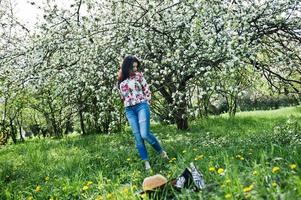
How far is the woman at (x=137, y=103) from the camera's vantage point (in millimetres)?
7000

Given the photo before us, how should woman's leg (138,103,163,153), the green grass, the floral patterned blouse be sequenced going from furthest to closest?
the floral patterned blouse
woman's leg (138,103,163,153)
the green grass

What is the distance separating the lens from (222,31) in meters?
7.71

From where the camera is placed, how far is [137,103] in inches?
278

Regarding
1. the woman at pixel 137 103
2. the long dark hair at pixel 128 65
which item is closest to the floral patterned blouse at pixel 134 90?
the woman at pixel 137 103

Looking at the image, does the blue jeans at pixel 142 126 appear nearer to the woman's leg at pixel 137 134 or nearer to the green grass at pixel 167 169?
the woman's leg at pixel 137 134

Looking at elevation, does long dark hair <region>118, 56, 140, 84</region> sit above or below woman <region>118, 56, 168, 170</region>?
above

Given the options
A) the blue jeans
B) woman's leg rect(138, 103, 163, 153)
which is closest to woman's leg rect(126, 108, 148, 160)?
the blue jeans

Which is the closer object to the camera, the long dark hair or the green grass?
the green grass

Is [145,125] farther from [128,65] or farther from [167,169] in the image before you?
[128,65]

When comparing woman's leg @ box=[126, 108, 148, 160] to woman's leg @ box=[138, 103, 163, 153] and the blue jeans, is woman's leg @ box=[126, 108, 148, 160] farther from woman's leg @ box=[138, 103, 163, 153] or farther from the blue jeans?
woman's leg @ box=[138, 103, 163, 153]

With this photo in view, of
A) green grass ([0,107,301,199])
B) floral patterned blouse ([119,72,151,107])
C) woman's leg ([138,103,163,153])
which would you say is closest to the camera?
green grass ([0,107,301,199])

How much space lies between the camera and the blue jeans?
22.9ft

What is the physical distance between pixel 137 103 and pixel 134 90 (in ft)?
0.67

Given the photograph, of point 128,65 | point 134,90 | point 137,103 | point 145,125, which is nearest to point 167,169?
point 145,125
